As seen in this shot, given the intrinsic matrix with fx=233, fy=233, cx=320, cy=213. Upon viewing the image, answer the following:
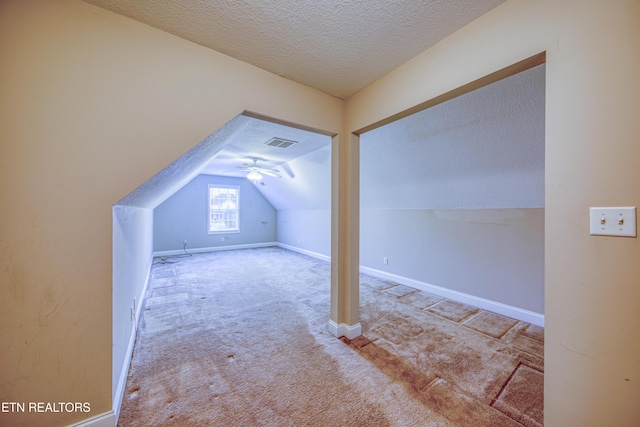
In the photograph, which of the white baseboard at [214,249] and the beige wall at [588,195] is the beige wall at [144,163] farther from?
the white baseboard at [214,249]

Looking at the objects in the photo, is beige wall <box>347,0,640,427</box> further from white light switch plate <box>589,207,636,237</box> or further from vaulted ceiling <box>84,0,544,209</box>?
vaulted ceiling <box>84,0,544,209</box>

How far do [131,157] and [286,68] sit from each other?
48.3 inches

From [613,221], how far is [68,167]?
2470 millimetres

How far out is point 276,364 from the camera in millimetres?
1879

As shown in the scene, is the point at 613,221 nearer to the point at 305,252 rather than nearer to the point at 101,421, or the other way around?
the point at 101,421

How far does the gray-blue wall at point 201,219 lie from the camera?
255 inches

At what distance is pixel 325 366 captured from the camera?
72.7 inches

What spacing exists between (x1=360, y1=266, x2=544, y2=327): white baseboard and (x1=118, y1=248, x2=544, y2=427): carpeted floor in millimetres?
110

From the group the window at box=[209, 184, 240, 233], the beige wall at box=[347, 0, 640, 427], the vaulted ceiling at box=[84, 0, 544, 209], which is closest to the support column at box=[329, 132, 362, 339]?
the vaulted ceiling at box=[84, 0, 544, 209]

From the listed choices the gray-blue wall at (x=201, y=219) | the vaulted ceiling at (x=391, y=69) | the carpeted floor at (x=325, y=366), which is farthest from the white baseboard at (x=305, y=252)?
the vaulted ceiling at (x=391, y=69)

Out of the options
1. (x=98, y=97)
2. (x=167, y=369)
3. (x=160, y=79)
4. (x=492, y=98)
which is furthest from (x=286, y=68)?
(x=167, y=369)

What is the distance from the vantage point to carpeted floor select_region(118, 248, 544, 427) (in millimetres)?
1411

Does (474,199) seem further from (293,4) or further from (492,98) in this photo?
(293,4)

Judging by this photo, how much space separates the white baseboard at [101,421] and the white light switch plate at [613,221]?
2.51 m
